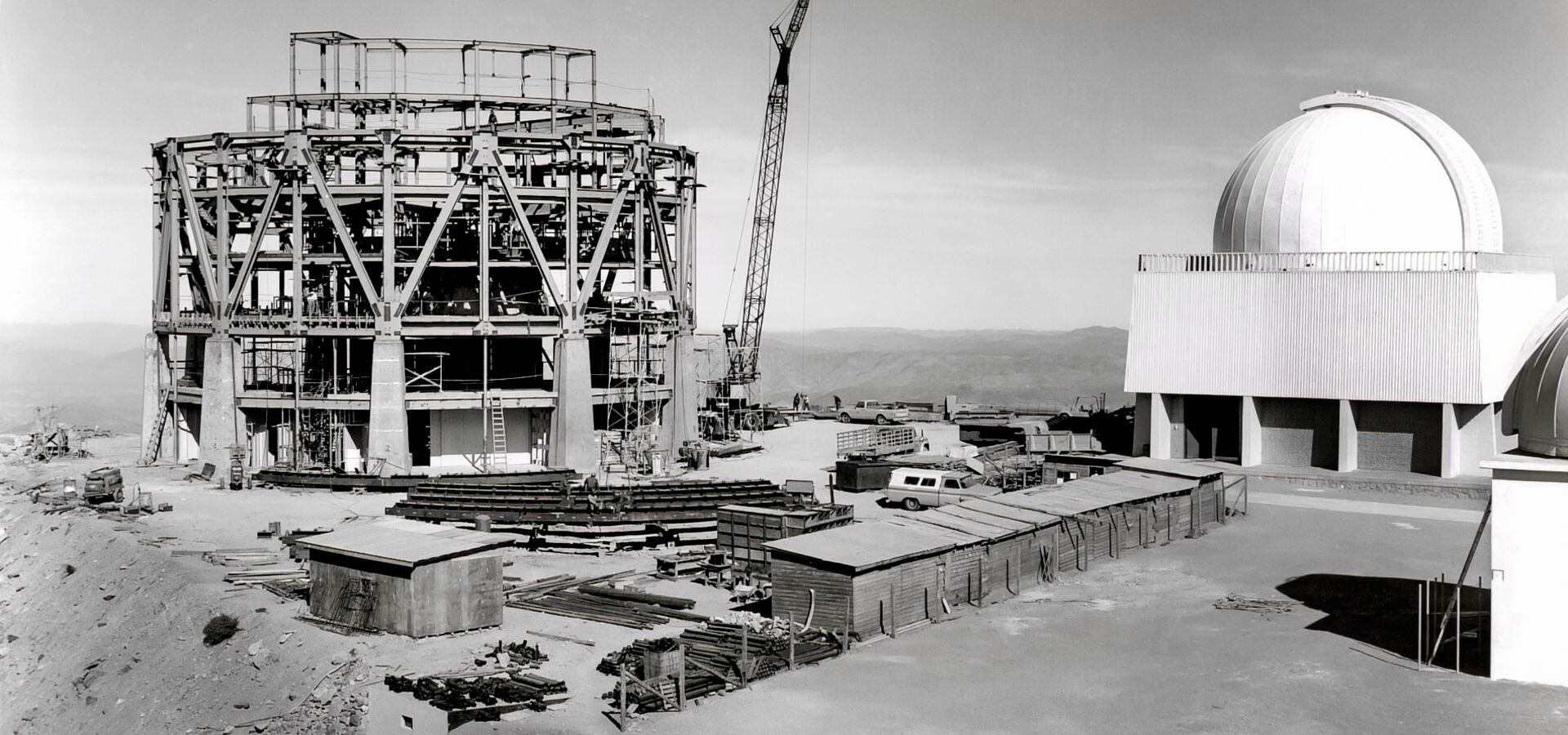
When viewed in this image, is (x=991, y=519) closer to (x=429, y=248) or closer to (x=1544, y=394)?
(x=1544, y=394)

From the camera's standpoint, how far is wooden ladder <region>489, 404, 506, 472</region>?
5434cm

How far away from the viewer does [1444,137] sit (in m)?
51.4

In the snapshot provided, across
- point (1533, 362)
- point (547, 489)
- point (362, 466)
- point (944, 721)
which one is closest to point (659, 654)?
point (944, 721)

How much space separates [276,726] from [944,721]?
502 inches

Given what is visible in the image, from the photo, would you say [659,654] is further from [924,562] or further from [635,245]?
[635,245]

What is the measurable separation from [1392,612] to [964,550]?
993cm

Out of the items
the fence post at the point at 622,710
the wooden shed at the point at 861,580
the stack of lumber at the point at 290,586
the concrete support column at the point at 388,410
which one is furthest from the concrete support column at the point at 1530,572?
the concrete support column at the point at 388,410

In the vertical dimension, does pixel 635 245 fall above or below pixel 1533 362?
above

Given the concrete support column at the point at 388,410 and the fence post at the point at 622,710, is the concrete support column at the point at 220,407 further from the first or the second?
the fence post at the point at 622,710

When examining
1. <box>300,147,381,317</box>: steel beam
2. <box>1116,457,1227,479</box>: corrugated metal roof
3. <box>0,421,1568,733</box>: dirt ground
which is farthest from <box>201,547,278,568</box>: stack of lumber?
<box>1116,457,1227,479</box>: corrugated metal roof

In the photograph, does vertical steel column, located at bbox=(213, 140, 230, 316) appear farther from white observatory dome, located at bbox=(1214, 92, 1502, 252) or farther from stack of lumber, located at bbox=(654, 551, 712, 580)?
white observatory dome, located at bbox=(1214, 92, 1502, 252)

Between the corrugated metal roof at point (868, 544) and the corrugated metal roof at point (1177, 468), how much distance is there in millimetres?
15894

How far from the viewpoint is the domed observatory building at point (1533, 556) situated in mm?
22219

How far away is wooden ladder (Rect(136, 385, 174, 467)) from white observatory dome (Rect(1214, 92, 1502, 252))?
51.7 meters
